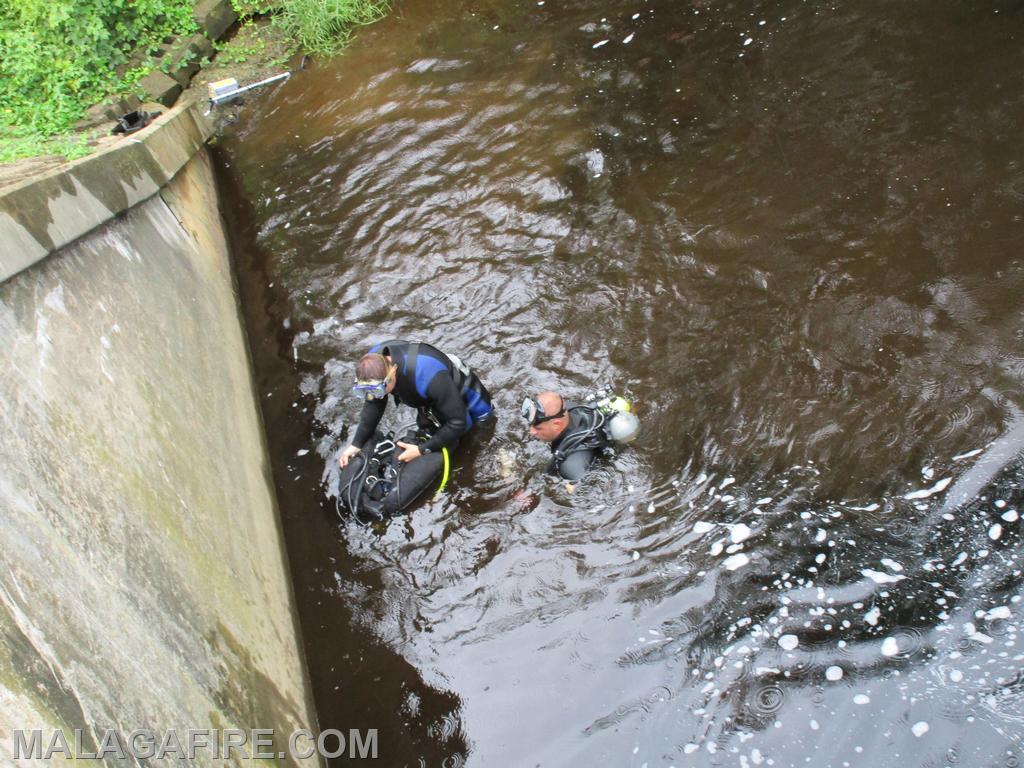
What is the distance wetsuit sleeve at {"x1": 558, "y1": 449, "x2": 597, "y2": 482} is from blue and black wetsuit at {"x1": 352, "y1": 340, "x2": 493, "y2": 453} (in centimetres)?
82

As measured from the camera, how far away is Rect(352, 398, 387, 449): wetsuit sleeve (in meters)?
5.55

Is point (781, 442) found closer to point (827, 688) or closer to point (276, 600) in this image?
point (827, 688)

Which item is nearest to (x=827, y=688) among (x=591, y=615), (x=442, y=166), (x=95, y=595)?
(x=591, y=615)

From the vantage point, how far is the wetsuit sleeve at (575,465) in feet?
17.5

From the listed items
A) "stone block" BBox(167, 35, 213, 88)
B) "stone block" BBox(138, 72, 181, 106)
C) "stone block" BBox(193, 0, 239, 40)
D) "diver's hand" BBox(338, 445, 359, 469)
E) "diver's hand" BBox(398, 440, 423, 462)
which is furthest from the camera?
"stone block" BBox(193, 0, 239, 40)

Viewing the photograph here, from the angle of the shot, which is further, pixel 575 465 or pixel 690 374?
pixel 690 374

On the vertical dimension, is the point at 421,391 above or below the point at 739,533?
above

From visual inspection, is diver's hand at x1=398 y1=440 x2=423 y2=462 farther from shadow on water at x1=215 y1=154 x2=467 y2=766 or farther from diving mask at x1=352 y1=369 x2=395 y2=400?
shadow on water at x1=215 y1=154 x2=467 y2=766

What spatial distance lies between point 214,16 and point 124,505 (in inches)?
381

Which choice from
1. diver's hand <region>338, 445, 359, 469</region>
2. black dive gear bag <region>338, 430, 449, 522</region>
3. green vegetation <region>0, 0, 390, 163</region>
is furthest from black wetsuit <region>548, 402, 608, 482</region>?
green vegetation <region>0, 0, 390, 163</region>

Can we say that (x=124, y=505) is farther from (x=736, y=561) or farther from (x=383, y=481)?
(x=736, y=561)

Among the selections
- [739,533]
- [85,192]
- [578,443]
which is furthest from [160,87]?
[739,533]

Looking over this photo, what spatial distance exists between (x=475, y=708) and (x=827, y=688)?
2123mm

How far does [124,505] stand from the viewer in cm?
395
